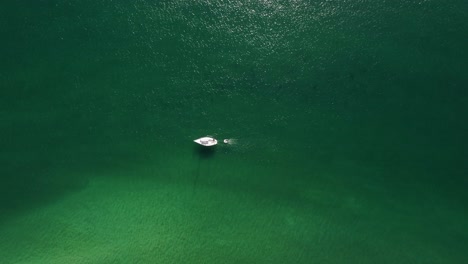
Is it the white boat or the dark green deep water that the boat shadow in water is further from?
the white boat

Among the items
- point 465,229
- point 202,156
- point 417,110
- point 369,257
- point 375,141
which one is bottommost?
point 369,257

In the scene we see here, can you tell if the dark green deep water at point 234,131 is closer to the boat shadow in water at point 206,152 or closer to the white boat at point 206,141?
the boat shadow in water at point 206,152

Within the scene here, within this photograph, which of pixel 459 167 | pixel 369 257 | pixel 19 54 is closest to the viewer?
pixel 369 257

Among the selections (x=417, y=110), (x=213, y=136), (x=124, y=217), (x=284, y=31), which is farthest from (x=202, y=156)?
(x=417, y=110)

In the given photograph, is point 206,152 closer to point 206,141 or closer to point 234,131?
point 206,141

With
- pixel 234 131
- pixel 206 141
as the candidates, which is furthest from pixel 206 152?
pixel 234 131

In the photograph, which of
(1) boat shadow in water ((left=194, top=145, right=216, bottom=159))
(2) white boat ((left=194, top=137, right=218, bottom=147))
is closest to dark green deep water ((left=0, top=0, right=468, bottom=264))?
(1) boat shadow in water ((left=194, top=145, right=216, bottom=159))

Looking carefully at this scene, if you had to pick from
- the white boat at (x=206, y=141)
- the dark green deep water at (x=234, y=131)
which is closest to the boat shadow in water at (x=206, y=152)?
the dark green deep water at (x=234, y=131)

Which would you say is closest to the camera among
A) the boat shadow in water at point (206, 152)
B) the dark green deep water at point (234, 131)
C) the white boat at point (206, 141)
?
the dark green deep water at point (234, 131)

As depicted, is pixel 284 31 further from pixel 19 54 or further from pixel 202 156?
pixel 19 54
